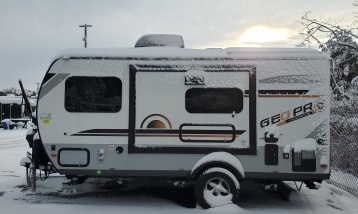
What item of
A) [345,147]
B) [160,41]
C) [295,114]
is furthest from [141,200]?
[345,147]

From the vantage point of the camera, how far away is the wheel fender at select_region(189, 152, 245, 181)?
6.87m

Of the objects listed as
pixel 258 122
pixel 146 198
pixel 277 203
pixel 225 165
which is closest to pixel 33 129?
pixel 146 198

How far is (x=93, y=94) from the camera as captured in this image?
7078mm

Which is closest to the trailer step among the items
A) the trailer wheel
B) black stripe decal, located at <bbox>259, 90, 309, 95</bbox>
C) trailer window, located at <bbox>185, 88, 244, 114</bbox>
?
the trailer wheel

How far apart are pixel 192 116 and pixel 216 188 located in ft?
4.48

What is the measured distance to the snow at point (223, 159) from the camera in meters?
6.87

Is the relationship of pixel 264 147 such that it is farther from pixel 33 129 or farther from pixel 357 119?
pixel 357 119

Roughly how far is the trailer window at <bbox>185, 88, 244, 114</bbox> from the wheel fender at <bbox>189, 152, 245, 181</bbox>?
80cm

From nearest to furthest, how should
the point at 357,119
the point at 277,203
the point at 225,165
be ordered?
the point at 225,165
the point at 277,203
the point at 357,119

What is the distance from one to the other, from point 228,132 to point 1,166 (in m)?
8.11

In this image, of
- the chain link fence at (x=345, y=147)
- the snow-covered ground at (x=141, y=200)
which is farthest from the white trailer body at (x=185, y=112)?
the chain link fence at (x=345, y=147)

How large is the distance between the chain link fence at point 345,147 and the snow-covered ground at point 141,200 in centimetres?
70

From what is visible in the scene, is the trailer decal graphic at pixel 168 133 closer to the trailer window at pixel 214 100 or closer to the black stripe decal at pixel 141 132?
the black stripe decal at pixel 141 132

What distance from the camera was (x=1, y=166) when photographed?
11867 mm
